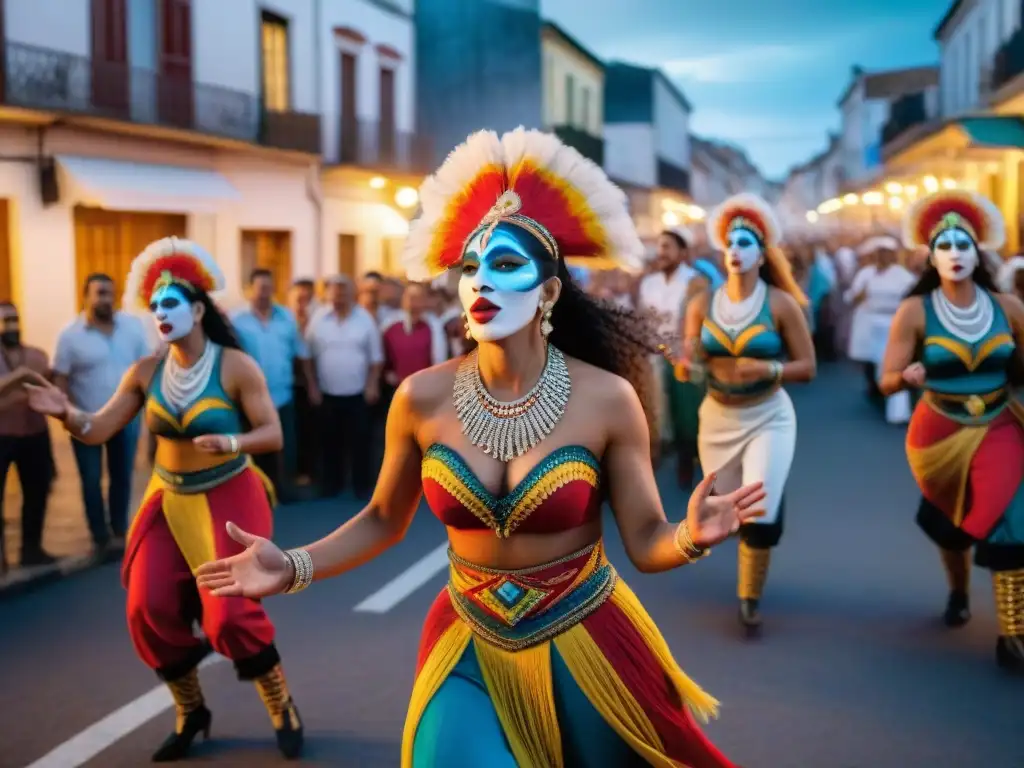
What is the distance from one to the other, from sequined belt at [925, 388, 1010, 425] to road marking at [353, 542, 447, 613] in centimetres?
315

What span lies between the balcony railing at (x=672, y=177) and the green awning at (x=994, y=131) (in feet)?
143

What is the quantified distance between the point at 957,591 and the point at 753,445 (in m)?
1.31

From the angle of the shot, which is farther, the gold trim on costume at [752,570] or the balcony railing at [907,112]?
the balcony railing at [907,112]

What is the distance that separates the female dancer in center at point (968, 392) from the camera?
668cm

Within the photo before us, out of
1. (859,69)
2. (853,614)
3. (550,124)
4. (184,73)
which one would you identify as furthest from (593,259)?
(859,69)

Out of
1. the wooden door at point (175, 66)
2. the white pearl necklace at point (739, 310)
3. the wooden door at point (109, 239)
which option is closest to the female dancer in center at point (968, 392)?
the white pearl necklace at point (739, 310)

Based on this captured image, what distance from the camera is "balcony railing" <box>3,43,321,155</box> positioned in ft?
57.0

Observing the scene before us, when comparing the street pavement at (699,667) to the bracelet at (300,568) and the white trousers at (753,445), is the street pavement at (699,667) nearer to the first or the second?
the white trousers at (753,445)

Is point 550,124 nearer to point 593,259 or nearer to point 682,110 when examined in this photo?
point 682,110

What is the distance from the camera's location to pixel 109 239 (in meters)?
19.5

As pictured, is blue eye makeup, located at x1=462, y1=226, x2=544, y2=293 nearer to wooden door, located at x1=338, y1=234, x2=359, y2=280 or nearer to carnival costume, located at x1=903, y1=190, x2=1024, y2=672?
carnival costume, located at x1=903, y1=190, x2=1024, y2=672

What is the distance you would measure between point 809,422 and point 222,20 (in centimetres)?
1198

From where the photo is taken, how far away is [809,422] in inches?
642

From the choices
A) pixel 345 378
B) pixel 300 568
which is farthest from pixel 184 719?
pixel 345 378
